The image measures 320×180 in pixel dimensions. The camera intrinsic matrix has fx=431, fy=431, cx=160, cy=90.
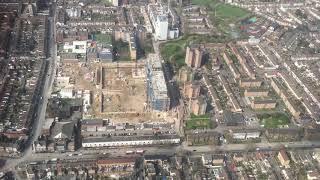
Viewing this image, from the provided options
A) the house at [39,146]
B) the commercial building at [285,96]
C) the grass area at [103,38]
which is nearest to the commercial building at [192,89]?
the commercial building at [285,96]

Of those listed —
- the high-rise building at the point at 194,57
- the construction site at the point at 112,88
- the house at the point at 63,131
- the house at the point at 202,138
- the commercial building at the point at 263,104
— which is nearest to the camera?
the house at the point at 63,131

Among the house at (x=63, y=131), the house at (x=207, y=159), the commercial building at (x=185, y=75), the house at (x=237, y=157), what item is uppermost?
the commercial building at (x=185, y=75)

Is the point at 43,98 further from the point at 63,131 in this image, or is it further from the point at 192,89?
the point at 192,89

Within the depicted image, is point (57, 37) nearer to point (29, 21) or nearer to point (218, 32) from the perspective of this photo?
point (29, 21)

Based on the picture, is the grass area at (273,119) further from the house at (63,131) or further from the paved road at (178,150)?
the house at (63,131)

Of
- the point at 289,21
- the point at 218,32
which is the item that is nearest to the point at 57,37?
the point at 218,32

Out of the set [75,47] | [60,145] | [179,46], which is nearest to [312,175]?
[60,145]
